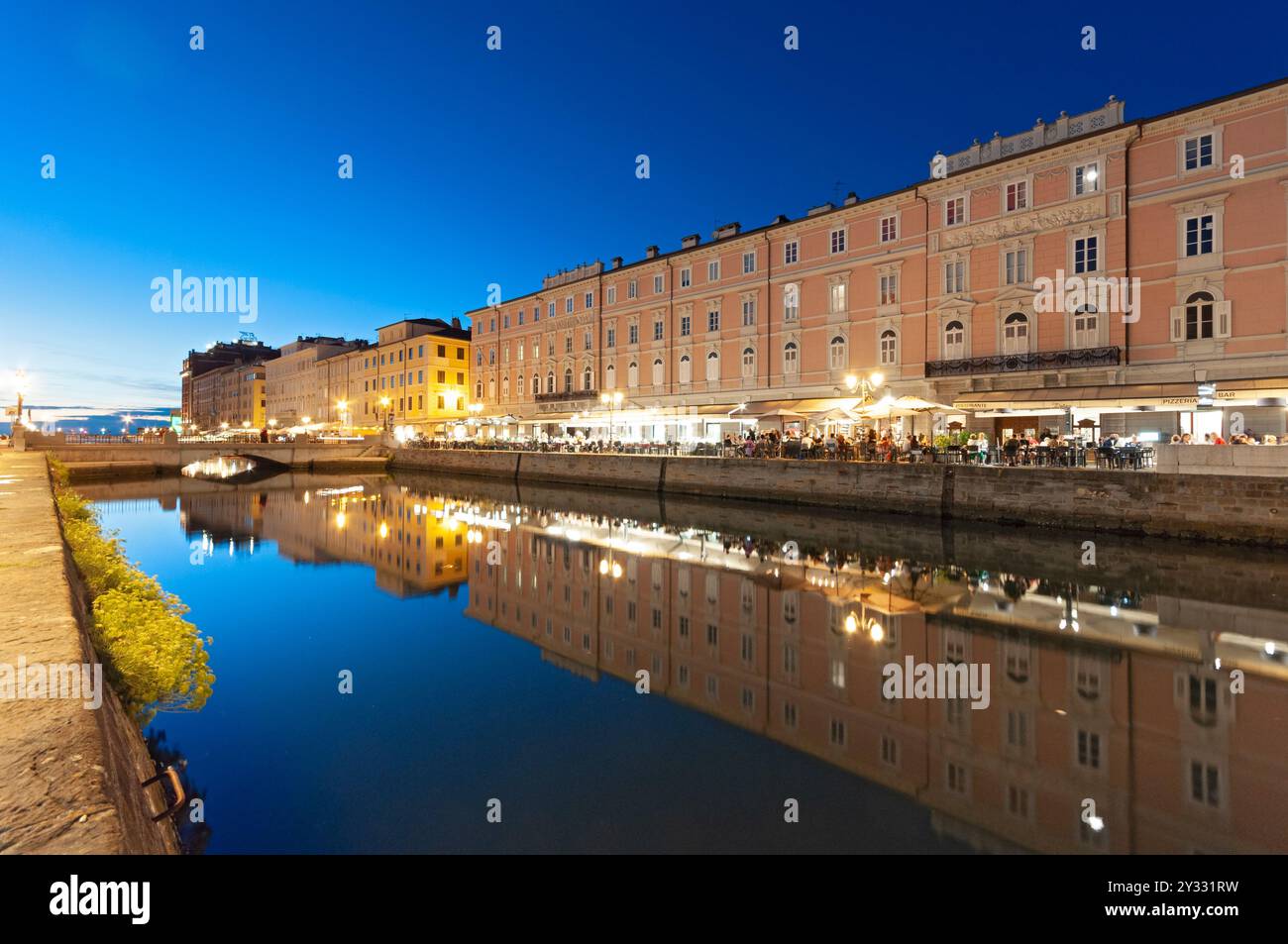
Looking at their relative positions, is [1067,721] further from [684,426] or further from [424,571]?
[684,426]

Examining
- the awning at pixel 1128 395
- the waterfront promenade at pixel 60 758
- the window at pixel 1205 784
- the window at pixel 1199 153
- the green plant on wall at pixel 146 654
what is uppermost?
the window at pixel 1199 153

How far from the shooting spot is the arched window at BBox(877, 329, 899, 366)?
3172 centimetres

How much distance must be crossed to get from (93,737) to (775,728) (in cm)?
629

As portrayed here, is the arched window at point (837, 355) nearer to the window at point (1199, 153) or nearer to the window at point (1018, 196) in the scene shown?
the window at point (1018, 196)

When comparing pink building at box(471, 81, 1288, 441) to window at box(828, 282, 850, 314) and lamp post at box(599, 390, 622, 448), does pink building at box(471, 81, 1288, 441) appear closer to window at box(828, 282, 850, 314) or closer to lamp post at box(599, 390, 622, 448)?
window at box(828, 282, 850, 314)

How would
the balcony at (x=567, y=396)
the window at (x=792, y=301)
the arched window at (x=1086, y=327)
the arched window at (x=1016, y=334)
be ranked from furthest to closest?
the balcony at (x=567, y=396) → the window at (x=792, y=301) → the arched window at (x=1016, y=334) → the arched window at (x=1086, y=327)

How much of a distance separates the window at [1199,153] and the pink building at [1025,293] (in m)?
0.06

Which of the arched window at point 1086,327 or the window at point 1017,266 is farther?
the window at point 1017,266

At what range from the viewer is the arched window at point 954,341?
96.8 ft

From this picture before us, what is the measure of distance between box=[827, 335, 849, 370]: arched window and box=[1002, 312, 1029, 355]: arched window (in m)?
7.54
